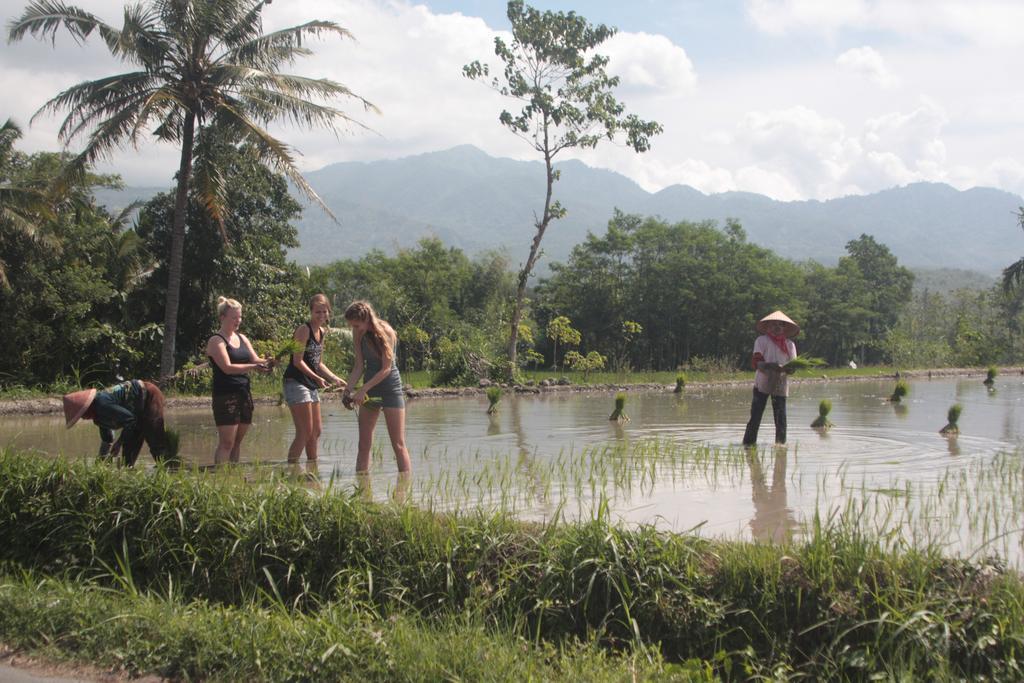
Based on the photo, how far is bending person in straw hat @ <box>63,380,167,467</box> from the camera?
7387mm

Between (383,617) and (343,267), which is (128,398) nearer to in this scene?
(383,617)

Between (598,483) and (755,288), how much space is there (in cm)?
3362

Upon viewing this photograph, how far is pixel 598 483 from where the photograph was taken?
316 inches

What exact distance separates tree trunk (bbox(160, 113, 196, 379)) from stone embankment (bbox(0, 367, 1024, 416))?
3.21 ft

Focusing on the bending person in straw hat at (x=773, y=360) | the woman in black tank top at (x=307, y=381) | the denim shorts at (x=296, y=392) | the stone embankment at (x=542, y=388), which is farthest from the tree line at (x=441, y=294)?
the bending person in straw hat at (x=773, y=360)

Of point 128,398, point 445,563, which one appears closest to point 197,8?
point 128,398

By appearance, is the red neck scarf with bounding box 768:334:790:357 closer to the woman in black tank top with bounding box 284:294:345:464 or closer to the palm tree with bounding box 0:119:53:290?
the woman in black tank top with bounding box 284:294:345:464

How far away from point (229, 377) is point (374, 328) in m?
1.45

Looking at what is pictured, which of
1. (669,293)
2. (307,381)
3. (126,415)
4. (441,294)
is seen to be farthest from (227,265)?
(669,293)

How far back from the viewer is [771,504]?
23.8 feet

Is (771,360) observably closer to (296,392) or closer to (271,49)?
(296,392)

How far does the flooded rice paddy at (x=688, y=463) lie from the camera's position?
6328mm

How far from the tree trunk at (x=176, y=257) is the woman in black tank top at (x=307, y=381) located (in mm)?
11452

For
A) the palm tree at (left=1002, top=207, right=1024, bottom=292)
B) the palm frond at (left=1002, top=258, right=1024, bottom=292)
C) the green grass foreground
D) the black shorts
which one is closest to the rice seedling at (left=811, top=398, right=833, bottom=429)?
the black shorts
